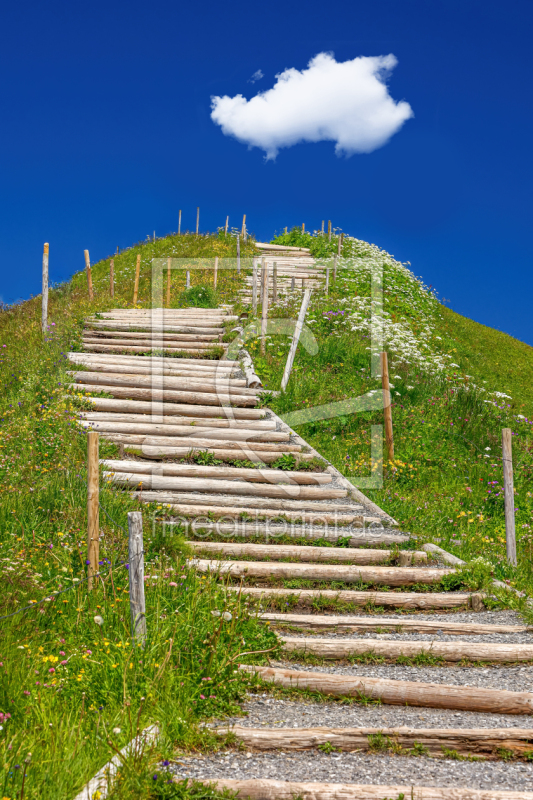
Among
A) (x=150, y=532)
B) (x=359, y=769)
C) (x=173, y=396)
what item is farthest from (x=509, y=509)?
(x=173, y=396)

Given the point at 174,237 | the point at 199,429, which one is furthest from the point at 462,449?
the point at 174,237

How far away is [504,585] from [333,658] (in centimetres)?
245

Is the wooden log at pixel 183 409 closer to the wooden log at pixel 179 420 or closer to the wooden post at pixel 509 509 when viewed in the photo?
the wooden log at pixel 179 420

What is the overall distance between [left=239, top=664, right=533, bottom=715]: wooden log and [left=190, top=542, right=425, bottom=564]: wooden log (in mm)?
2197

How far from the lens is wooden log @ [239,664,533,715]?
12.9ft

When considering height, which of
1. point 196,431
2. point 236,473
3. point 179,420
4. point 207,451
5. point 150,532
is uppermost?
point 179,420

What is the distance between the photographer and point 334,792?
2.84 m

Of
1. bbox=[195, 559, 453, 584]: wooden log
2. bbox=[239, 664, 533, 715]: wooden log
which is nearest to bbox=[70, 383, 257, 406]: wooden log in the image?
bbox=[195, 559, 453, 584]: wooden log

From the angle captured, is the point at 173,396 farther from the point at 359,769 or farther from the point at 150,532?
the point at 359,769

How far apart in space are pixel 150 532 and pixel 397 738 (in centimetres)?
327

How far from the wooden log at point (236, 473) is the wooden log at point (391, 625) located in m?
3.03

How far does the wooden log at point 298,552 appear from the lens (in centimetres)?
618

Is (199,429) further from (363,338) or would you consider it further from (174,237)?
(174,237)

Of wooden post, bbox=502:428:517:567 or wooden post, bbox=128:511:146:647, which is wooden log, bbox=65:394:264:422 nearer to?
wooden post, bbox=502:428:517:567
